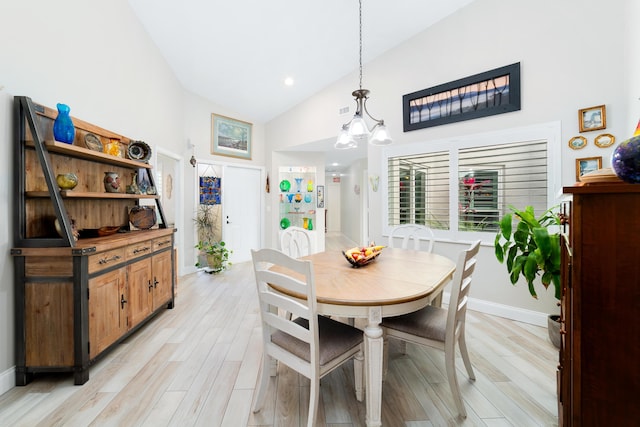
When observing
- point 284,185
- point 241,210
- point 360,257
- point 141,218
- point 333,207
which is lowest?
point 360,257

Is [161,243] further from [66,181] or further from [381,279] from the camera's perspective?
[381,279]

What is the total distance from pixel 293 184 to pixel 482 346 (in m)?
4.45

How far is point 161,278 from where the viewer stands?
2.92 m

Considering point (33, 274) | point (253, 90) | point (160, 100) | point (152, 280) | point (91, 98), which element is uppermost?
point (253, 90)

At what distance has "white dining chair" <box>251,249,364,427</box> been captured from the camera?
133 centimetres

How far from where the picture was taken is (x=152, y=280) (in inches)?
108

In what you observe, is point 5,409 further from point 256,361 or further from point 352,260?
point 352,260

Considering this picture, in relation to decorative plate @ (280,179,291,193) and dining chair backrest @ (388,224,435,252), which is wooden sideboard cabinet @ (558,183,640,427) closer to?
dining chair backrest @ (388,224,435,252)

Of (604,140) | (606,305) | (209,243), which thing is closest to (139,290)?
(209,243)

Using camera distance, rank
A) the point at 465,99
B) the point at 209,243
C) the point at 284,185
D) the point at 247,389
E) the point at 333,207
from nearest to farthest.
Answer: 1. the point at 247,389
2. the point at 465,99
3. the point at 209,243
4. the point at 284,185
5. the point at 333,207

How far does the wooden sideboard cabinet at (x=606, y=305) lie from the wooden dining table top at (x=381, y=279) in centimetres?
64

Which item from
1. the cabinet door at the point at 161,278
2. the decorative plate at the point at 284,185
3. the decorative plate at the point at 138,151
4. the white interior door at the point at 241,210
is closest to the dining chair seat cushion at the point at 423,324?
the cabinet door at the point at 161,278

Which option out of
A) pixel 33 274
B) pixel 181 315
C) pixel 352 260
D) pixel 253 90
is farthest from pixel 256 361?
pixel 253 90

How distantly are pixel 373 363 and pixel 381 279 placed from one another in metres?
0.49
